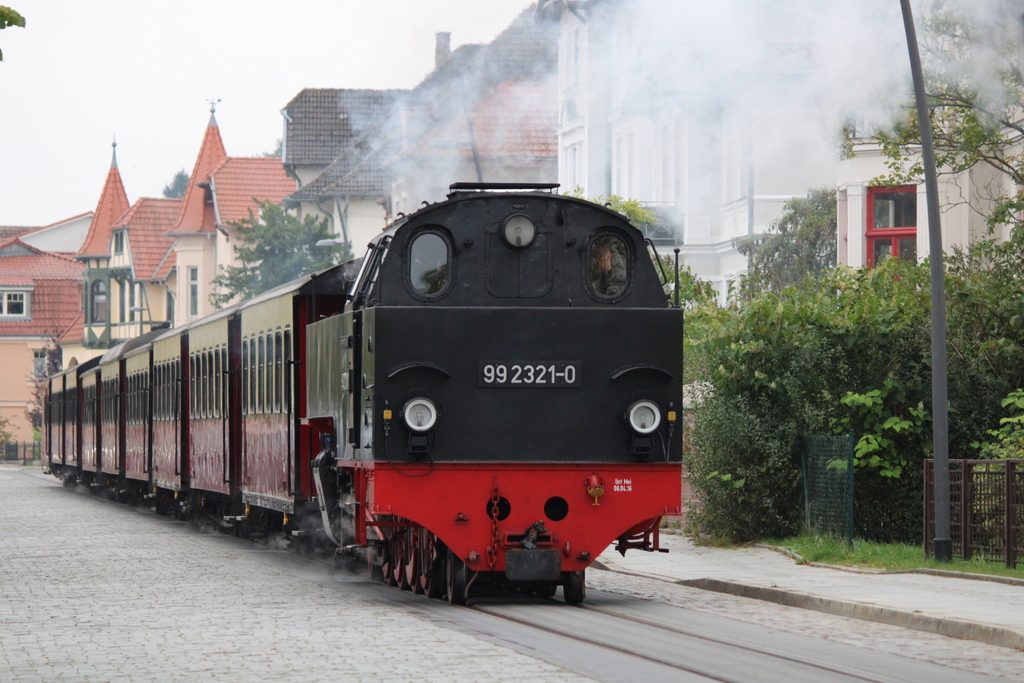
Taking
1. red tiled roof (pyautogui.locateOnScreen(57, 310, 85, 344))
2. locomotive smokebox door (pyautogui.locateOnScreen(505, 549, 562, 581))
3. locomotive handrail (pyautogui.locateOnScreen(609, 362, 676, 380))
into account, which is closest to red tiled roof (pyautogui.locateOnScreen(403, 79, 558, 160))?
locomotive handrail (pyautogui.locateOnScreen(609, 362, 676, 380))

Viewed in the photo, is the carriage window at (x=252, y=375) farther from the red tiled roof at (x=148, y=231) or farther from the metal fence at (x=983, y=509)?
the red tiled roof at (x=148, y=231)

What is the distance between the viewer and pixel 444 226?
1389 centimetres

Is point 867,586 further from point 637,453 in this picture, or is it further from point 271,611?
point 271,611

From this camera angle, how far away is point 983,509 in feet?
55.0

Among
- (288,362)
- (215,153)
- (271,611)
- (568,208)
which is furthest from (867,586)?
(215,153)

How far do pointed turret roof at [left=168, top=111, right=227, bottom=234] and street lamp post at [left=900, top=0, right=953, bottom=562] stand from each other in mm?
62556

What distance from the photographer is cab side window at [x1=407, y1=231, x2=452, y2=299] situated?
13.9m

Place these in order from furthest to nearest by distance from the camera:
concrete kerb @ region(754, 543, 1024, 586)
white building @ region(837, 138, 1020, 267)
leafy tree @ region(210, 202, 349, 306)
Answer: leafy tree @ region(210, 202, 349, 306) < white building @ region(837, 138, 1020, 267) < concrete kerb @ region(754, 543, 1024, 586)

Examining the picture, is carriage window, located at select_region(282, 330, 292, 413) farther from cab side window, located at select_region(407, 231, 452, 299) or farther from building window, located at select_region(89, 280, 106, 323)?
building window, located at select_region(89, 280, 106, 323)

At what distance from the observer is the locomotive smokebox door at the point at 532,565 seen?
13.3 m

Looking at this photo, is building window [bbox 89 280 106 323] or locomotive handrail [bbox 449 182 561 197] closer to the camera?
locomotive handrail [bbox 449 182 561 197]

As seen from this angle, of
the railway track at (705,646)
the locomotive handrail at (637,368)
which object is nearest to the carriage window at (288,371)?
the railway track at (705,646)

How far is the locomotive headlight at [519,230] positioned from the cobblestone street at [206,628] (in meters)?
3.19

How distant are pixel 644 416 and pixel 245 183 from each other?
63313mm
